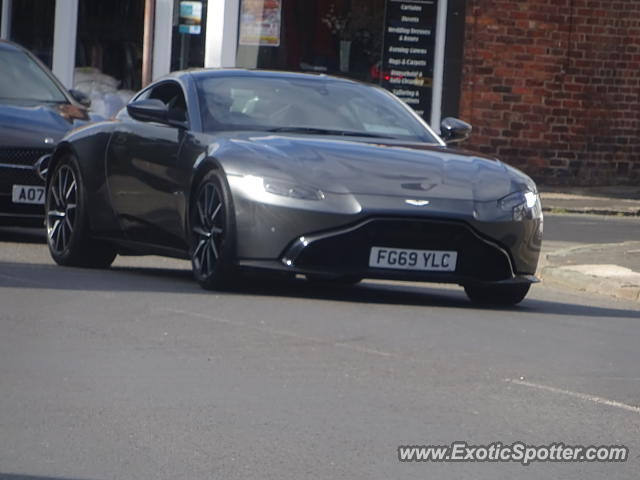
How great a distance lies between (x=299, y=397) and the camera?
6.59 meters

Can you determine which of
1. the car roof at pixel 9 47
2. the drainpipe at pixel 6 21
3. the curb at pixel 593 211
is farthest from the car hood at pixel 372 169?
the drainpipe at pixel 6 21

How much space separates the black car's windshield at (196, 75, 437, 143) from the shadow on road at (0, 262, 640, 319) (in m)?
0.94

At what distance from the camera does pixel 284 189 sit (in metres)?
9.13

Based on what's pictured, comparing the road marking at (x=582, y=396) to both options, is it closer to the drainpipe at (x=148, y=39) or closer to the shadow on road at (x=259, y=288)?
the shadow on road at (x=259, y=288)

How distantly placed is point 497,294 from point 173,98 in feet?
8.01

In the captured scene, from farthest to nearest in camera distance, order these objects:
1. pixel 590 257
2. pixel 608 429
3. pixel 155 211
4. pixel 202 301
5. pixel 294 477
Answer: pixel 590 257, pixel 155 211, pixel 202 301, pixel 608 429, pixel 294 477

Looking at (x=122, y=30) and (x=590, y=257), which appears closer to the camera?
(x=590, y=257)

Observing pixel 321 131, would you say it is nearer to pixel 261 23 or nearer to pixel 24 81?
pixel 24 81

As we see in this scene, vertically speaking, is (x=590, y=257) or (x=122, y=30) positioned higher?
(x=122, y=30)

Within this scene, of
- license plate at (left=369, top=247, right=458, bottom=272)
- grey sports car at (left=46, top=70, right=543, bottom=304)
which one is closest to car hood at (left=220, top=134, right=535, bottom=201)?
grey sports car at (left=46, top=70, right=543, bottom=304)

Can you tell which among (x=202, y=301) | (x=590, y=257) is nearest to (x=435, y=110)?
(x=590, y=257)

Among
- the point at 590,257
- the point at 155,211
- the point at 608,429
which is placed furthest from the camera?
the point at 590,257

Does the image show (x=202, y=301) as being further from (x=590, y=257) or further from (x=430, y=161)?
(x=590, y=257)

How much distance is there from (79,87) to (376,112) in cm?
1311
